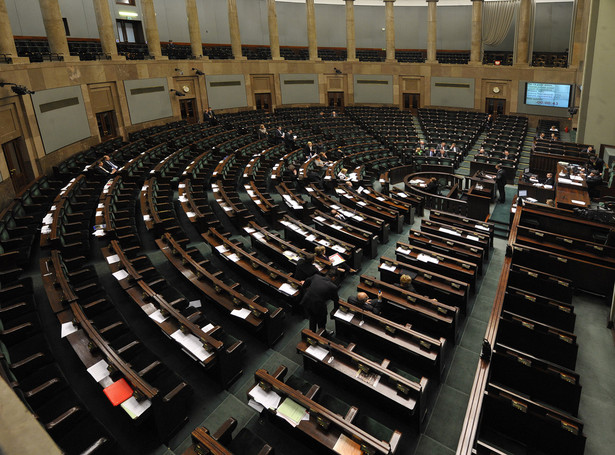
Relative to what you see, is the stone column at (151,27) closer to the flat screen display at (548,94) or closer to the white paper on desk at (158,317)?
the white paper on desk at (158,317)

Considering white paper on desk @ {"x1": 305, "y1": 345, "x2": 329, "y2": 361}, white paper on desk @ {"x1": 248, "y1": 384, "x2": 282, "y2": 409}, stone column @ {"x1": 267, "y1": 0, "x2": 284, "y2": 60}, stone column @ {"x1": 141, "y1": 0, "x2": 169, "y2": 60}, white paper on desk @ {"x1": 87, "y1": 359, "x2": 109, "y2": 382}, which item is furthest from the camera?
stone column @ {"x1": 267, "y1": 0, "x2": 284, "y2": 60}

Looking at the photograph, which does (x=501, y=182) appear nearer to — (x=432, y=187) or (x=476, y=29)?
(x=432, y=187)

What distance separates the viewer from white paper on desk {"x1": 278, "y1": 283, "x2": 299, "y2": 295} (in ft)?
18.7

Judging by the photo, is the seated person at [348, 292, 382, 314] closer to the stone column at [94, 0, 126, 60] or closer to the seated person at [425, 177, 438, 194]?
the seated person at [425, 177, 438, 194]

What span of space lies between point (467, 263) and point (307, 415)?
411 centimetres

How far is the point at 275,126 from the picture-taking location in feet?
62.4

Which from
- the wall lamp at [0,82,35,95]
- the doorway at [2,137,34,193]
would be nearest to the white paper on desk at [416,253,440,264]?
the doorway at [2,137,34,193]

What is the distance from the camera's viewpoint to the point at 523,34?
824 inches

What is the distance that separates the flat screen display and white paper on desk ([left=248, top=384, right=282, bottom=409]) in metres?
22.5

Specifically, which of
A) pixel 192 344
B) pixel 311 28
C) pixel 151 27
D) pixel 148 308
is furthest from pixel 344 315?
pixel 311 28

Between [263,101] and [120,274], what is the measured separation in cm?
1924

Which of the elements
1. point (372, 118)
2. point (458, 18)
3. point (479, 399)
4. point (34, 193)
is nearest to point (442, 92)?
point (372, 118)

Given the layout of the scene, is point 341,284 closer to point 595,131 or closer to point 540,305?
point 540,305

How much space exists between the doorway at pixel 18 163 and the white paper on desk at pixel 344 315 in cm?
997
